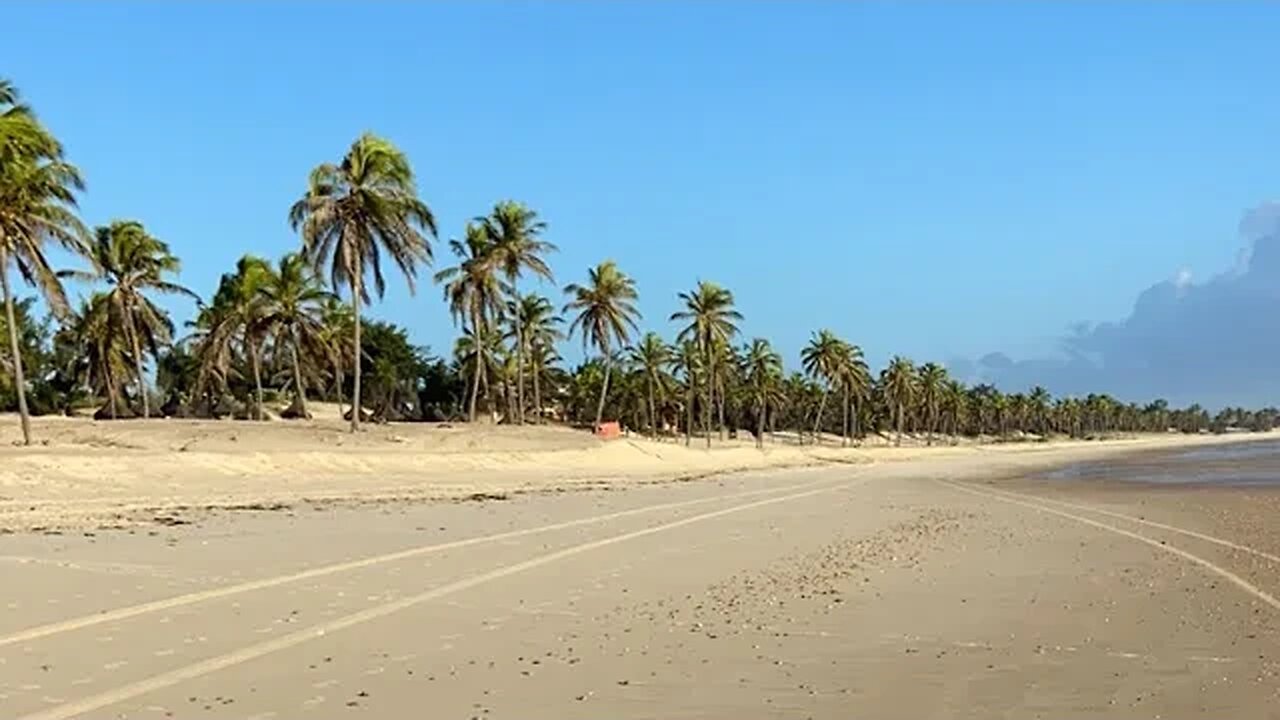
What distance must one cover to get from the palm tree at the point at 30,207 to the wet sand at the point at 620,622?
667 inches

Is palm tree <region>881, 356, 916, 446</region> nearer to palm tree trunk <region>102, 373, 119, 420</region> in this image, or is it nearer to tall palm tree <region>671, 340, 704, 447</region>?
tall palm tree <region>671, 340, 704, 447</region>

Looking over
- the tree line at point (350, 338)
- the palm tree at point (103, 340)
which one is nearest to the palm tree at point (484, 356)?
the tree line at point (350, 338)

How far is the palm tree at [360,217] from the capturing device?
4366 centimetres

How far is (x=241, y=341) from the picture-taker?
207 feet

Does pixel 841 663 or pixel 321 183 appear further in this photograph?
pixel 321 183

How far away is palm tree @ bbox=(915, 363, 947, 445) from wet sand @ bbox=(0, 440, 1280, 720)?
123753mm

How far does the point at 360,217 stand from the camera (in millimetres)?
44031

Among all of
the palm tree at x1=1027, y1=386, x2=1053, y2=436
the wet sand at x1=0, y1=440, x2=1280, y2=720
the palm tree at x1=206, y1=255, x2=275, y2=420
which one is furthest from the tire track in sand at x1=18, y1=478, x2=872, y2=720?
the palm tree at x1=1027, y1=386, x2=1053, y2=436

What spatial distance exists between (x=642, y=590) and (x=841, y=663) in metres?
4.26

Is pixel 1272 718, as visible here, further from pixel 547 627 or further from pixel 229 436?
pixel 229 436

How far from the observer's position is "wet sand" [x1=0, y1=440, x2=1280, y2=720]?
7855 millimetres

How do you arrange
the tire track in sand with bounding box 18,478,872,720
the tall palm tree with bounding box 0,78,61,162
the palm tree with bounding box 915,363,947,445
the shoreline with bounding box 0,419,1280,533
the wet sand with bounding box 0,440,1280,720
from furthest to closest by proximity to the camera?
the palm tree with bounding box 915,363,947,445 → the tall palm tree with bounding box 0,78,61,162 → the shoreline with bounding box 0,419,1280,533 → the wet sand with bounding box 0,440,1280,720 → the tire track in sand with bounding box 18,478,872,720

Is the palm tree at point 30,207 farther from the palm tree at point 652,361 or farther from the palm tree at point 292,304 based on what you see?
the palm tree at point 652,361

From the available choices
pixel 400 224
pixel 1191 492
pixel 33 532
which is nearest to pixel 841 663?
pixel 33 532
